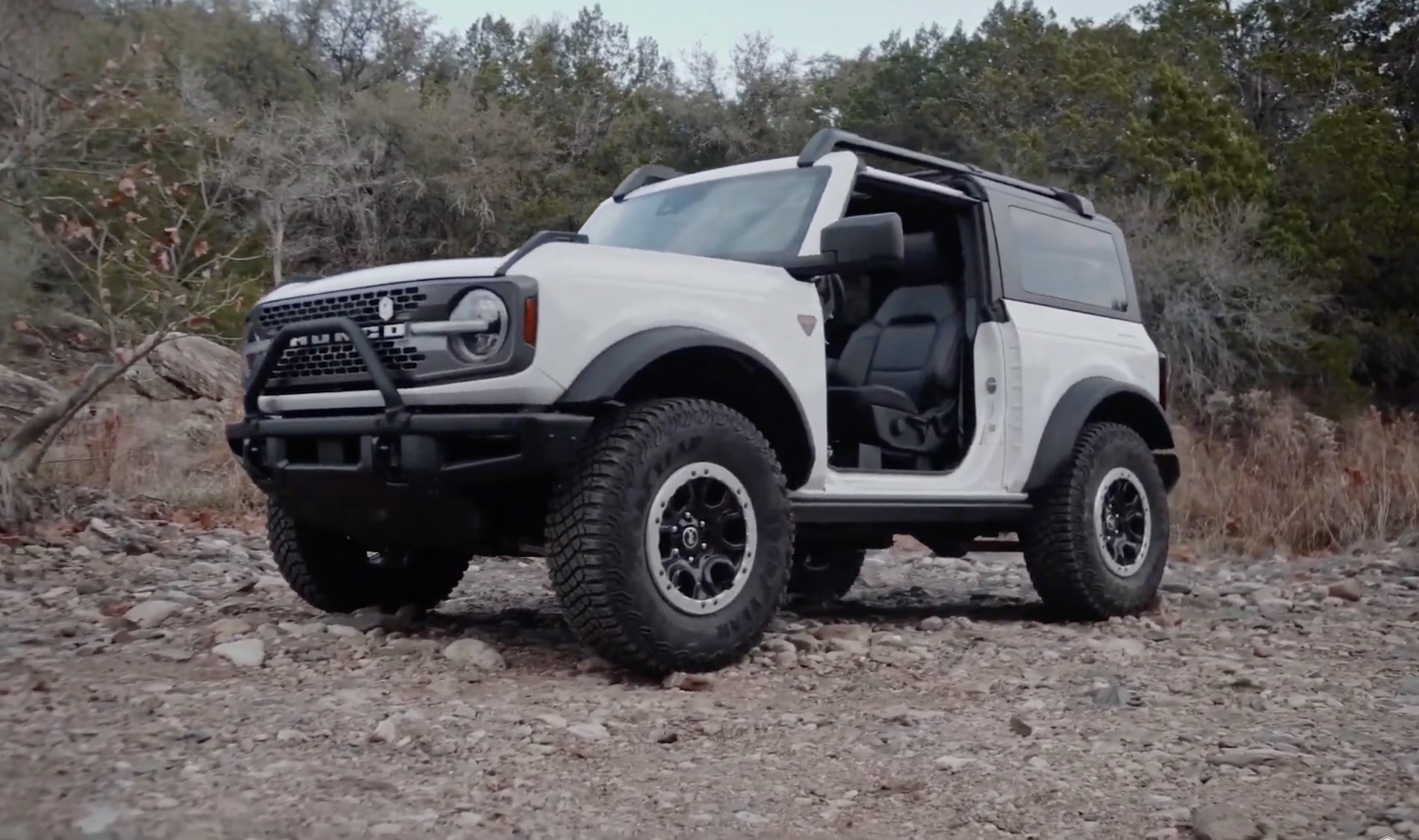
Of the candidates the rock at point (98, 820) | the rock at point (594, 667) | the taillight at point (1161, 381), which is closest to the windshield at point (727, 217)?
the rock at point (594, 667)

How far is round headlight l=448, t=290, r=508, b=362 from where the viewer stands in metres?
3.75

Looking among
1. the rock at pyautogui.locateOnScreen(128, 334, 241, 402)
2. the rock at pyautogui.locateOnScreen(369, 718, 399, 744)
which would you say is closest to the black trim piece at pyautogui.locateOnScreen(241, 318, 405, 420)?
the rock at pyautogui.locateOnScreen(369, 718, 399, 744)

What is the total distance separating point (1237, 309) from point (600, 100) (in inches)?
634

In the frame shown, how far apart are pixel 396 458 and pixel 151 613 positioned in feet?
5.00

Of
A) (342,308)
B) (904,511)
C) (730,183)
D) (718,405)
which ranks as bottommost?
(904,511)

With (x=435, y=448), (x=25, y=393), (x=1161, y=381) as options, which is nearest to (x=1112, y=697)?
(x=435, y=448)

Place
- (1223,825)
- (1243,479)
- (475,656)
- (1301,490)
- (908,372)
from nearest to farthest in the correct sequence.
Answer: (1223,825) < (475,656) < (908,372) < (1301,490) < (1243,479)

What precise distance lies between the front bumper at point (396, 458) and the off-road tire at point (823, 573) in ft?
8.22

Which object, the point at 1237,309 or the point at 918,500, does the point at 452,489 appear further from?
the point at 1237,309

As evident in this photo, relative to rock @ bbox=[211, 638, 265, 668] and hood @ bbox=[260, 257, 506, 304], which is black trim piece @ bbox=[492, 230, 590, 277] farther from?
rock @ bbox=[211, 638, 265, 668]

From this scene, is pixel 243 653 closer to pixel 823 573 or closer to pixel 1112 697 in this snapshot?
pixel 1112 697

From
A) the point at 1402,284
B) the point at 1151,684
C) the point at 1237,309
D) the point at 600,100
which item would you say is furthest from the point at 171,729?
the point at 600,100

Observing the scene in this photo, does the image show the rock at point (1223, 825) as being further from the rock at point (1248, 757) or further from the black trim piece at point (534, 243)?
the black trim piece at point (534, 243)

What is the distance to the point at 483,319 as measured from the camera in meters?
3.77
